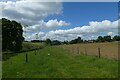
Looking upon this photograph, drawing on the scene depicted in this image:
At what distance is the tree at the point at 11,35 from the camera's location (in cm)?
8250

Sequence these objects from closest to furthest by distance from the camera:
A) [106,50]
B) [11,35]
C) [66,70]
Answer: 1. [66,70]
2. [106,50]
3. [11,35]

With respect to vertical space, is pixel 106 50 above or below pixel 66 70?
above

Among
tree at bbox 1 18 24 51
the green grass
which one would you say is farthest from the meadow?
tree at bbox 1 18 24 51

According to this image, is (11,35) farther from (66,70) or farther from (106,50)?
(66,70)

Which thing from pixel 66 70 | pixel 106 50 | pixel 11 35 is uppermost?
pixel 11 35

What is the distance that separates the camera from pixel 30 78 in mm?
16688

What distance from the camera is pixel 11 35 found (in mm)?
87500

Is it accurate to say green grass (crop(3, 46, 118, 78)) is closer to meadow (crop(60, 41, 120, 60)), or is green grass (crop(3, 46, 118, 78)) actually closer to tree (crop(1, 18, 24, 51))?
meadow (crop(60, 41, 120, 60))

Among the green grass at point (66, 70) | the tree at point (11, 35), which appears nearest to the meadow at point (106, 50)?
the green grass at point (66, 70)

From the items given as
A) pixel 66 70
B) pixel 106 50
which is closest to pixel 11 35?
pixel 106 50

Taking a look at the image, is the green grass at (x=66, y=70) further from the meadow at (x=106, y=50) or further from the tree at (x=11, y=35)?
the tree at (x=11, y=35)

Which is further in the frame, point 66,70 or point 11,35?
point 11,35

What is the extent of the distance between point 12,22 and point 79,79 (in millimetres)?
78189

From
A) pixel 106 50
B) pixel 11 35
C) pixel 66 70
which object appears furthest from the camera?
pixel 11 35
